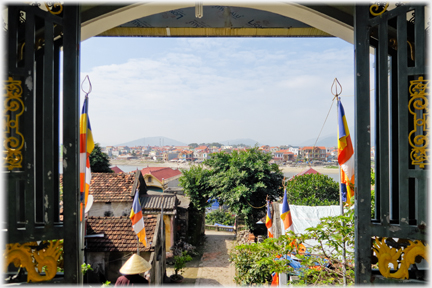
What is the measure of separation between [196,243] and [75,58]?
13.3 metres

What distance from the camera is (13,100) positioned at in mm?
1499

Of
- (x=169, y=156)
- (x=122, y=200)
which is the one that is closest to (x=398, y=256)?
(x=122, y=200)

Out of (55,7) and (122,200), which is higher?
(55,7)

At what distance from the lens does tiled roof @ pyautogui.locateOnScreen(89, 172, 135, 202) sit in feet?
34.8

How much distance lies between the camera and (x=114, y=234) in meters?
7.65

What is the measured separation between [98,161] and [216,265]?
433 inches

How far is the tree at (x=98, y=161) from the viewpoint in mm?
18141

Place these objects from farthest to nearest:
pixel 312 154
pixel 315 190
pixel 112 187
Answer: pixel 112 187 → pixel 315 190 → pixel 312 154

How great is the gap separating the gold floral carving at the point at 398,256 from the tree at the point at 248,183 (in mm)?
10807

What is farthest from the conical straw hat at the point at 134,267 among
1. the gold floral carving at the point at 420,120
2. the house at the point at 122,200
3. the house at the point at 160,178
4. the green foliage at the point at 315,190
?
the house at the point at 160,178

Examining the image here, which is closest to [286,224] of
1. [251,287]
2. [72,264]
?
[251,287]

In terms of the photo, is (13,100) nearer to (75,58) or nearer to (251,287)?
(75,58)

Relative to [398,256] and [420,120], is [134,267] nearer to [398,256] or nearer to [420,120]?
[398,256]

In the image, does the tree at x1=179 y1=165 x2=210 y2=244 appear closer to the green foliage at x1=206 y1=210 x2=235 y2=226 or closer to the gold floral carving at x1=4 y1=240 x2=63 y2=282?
the green foliage at x1=206 y1=210 x2=235 y2=226
